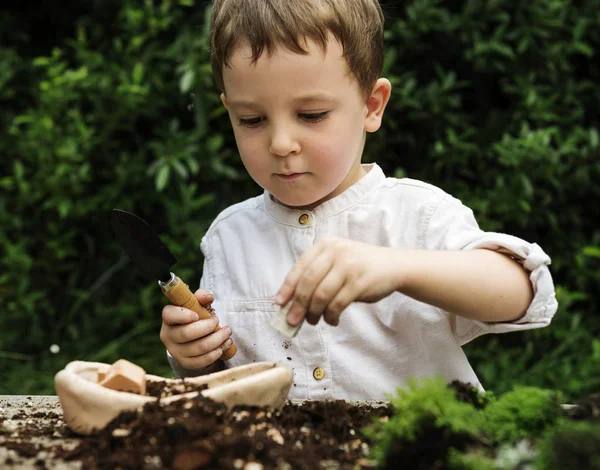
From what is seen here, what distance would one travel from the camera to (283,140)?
1520mm

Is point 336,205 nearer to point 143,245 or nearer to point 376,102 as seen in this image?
point 376,102

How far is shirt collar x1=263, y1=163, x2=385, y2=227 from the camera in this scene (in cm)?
177

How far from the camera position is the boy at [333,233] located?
1451 millimetres

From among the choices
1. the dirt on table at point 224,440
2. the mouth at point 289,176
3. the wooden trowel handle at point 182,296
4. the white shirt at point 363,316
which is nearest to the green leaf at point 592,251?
the white shirt at point 363,316

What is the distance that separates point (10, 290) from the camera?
10.4ft

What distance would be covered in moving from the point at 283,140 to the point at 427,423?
72cm

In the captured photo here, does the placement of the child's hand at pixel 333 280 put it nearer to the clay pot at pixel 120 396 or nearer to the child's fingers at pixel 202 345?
the clay pot at pixel 120 396

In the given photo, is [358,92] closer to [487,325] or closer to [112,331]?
[487,325]

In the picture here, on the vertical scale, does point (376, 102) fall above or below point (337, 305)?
above

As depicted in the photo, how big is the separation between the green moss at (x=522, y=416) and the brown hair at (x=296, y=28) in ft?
2.57

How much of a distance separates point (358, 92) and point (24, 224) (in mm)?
2068

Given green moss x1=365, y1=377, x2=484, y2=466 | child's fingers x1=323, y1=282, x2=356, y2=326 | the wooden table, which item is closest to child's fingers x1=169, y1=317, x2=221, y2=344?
the wooden table

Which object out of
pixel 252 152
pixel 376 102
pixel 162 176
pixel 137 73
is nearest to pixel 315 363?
pixel 252 152

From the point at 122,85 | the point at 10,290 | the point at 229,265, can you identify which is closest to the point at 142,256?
the point at 229,265
